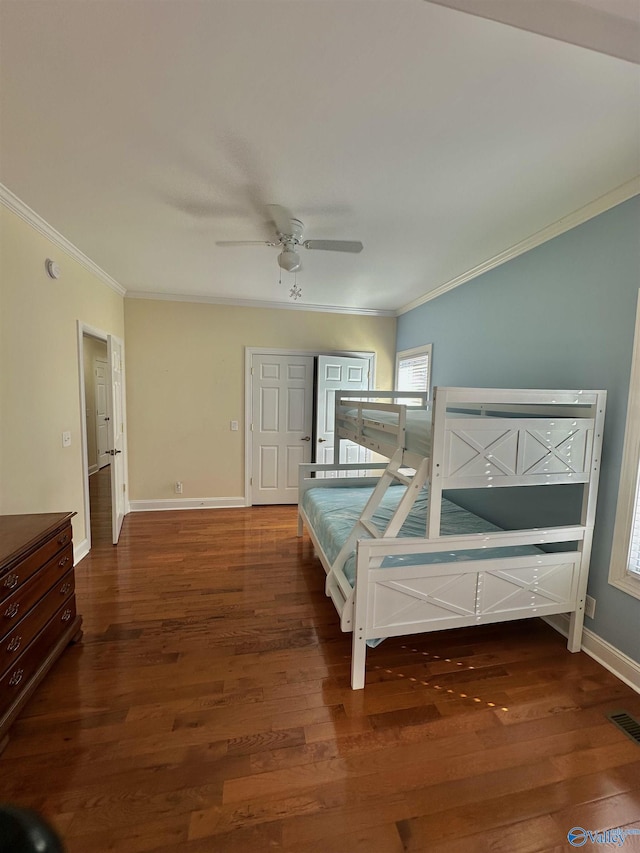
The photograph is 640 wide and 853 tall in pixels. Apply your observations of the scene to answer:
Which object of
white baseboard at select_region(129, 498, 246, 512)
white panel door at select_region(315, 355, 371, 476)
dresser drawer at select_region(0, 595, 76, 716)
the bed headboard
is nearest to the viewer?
dresser drawer at select_region(0, 595, 76, 716)

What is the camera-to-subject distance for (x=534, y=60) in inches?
49.1

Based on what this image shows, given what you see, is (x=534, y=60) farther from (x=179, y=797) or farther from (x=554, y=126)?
(x=179, y=797)

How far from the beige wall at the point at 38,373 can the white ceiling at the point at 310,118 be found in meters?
0.37

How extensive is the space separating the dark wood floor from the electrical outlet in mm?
261

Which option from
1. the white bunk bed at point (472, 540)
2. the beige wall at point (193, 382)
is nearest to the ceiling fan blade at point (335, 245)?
the white bunk bed at point (472, 540)

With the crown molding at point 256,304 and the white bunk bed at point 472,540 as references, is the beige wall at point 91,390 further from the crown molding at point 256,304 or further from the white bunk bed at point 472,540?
the white bunk bed at point 472,540

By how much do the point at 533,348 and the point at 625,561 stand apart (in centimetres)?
147

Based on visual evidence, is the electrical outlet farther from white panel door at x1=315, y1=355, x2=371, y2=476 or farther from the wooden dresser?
the wooden dresser

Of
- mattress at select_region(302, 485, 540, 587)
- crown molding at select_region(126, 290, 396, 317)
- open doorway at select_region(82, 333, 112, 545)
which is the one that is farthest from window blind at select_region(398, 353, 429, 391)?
open doorway at select_region(82, 333, 112, 545)

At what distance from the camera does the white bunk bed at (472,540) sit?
6.01 feet

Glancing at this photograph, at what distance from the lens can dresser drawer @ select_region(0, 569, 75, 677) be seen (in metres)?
1.58

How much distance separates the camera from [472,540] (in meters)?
2.03

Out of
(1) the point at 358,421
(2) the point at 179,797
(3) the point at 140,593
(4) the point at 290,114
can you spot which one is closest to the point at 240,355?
(1) the point at 358,421

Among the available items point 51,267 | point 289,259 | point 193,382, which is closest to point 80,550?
point 193,382
